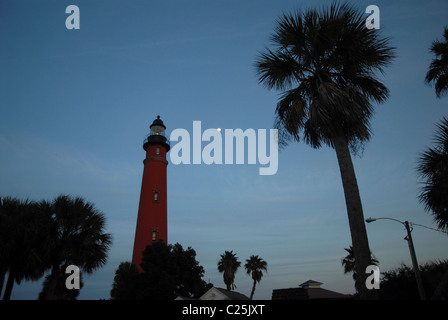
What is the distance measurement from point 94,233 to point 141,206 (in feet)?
52.3

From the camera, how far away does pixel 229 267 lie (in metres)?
46.2

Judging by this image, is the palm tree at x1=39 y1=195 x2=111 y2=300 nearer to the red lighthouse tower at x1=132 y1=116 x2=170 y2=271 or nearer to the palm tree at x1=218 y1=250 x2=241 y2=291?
the red lighthouse tower at x1=132 y1=116 x2=170 y2=271

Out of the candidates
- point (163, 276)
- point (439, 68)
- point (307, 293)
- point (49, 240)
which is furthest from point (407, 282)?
point (49, 240)

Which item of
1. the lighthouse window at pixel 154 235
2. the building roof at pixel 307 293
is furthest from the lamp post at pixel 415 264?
the lighthouse window at pixel 154 235

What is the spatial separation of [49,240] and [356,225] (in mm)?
13942

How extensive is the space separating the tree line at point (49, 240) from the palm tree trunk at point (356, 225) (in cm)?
1334

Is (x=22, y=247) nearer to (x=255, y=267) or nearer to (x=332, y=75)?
(x=332, y=75)

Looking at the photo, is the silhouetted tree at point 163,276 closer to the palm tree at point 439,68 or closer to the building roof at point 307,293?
the building roof at point 307,293

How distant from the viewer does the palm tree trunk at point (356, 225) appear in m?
5.95

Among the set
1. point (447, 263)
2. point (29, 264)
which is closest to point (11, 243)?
point (29, 264)

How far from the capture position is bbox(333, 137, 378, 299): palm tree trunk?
595 cm

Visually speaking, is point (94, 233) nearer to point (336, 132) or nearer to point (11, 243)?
point (11, 243)

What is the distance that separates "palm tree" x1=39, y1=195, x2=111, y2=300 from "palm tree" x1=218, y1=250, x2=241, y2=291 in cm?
3364

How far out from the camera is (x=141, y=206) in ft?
102
